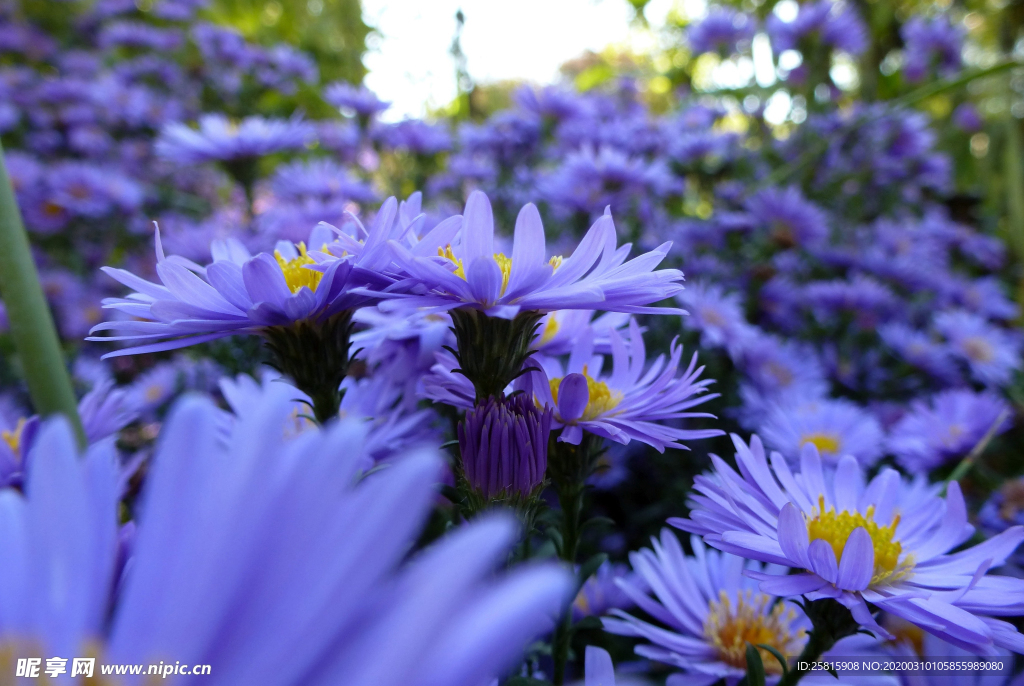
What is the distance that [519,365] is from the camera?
367 millimetres

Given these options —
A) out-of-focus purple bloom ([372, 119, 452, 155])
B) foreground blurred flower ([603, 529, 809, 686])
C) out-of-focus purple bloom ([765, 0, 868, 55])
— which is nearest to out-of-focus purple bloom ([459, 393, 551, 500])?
foreground blurred flower ([603, 529, 809, 686])

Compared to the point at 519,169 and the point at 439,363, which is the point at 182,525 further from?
the point at 519,169

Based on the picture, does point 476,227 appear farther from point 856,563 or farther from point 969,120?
point 969,120

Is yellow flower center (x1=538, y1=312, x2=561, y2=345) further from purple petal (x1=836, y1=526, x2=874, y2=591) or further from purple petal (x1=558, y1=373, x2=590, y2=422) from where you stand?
purple petal (x1=836, y1=526, x2=874, y2=591)

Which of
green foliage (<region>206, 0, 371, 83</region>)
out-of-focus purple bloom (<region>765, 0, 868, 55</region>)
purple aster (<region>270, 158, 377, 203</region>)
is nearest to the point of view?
purple aster (<region>270, 158, 377, 203</region>)

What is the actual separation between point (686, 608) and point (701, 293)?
0.66m

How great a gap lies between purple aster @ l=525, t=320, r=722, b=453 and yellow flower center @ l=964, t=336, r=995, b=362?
949 mm

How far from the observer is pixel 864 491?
0.44 meters

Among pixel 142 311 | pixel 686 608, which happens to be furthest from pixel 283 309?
pixel 686 608

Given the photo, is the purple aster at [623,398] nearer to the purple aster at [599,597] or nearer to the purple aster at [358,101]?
the purple aster at [599,597]

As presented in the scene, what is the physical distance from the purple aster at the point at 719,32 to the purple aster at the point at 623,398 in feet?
5.69

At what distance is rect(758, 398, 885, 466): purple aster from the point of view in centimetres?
70

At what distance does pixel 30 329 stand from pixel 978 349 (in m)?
1.32

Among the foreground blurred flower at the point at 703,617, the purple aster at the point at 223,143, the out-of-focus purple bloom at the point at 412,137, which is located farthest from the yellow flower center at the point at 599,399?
the out-of-focus purple bloom at the point at 412,137
